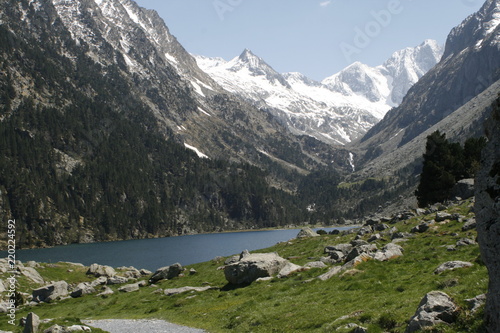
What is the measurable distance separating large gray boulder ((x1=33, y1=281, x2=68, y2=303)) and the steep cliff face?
48591 millimetres

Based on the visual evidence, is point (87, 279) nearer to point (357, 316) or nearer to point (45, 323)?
point (45, 323)

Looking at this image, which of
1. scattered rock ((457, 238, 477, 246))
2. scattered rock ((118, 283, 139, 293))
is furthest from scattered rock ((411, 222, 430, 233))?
scattered rock ((118, 283, 139, 293))

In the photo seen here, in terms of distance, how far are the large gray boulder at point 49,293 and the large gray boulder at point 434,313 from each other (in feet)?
149

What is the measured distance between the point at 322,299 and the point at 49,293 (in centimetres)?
3816

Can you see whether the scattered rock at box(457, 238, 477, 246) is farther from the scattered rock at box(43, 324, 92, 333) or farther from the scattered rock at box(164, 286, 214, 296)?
the scattered rock at box(43, 324, 92, 333)

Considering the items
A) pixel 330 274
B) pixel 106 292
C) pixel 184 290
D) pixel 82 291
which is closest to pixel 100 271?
pixel 82 291

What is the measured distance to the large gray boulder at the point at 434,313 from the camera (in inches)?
564

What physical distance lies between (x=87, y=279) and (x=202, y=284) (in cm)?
3206

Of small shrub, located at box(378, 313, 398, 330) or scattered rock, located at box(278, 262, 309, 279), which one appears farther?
scattered rock, located at box(278, 262, 309, 279)

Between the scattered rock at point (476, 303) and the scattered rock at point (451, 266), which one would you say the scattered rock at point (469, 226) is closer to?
the scattered rock at point (451, 266)

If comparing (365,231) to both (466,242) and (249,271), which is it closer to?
(249,271)

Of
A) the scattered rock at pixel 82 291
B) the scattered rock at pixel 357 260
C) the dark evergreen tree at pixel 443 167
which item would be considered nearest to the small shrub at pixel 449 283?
the scattered rock at pixel 357 260

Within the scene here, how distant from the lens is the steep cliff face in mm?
11664

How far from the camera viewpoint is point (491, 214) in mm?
12164
